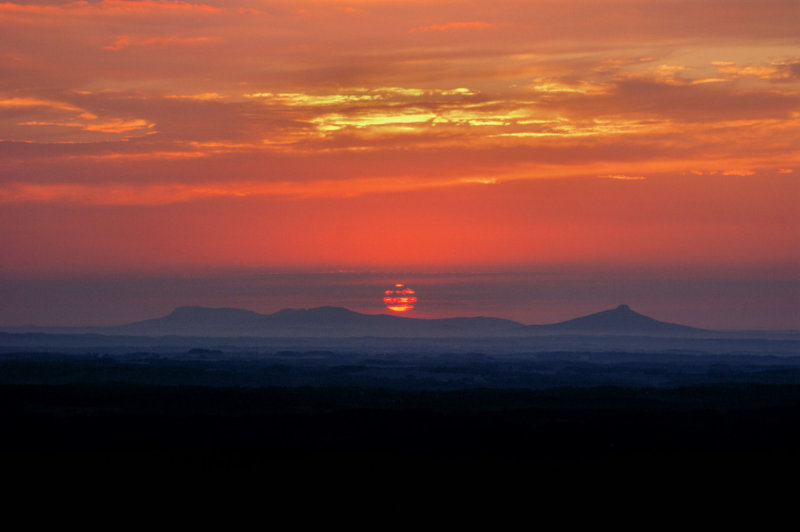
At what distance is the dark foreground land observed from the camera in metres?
36.3

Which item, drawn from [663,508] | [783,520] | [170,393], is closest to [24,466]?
[663,508]

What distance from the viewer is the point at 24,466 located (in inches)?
1352

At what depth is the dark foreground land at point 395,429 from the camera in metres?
36.3

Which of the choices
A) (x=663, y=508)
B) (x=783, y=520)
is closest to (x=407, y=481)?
(x=663, y=508)

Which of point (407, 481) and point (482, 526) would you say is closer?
point (482, 526)

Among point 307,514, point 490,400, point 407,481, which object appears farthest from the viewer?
point 490,400

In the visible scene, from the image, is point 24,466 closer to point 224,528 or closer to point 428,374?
point 224,528

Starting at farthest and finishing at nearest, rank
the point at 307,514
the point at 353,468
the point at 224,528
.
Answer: the point at 353,468
the point at 307,514
the point at 224,528

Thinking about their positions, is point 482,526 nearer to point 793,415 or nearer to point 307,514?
point 307,514

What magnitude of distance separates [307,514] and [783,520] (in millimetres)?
12294

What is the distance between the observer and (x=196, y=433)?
45.1 m

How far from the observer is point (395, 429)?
1854 inches

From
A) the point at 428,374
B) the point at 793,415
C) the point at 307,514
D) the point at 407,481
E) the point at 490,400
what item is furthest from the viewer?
the point at 428,374

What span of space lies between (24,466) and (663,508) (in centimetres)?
2053
